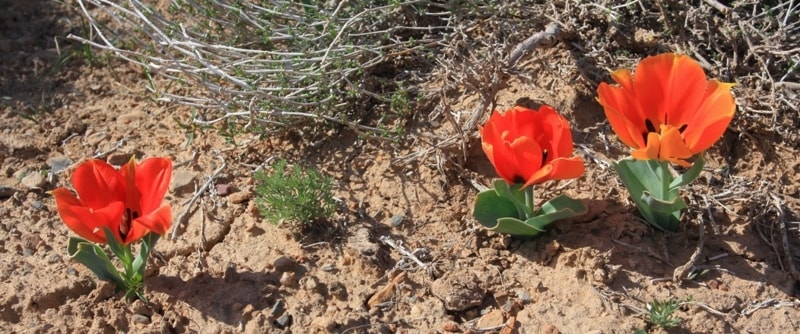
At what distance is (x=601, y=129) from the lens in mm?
3598

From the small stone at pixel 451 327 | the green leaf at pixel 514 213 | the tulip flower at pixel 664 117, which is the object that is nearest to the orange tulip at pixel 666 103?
the tulip flower at pixel 664 117

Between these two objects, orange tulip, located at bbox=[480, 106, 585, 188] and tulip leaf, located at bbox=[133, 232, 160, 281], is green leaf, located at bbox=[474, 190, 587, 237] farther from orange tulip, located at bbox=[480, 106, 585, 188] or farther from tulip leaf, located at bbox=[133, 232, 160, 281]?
tulip leaf, located at bbox=[133, 232, 160, 281]

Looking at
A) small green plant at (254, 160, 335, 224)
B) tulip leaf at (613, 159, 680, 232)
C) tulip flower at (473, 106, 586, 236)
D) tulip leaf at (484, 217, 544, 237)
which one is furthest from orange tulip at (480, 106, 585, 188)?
small green plant at (254, 160, 335, 224)

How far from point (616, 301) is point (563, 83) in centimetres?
101

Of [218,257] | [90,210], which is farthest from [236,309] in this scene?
[90,210]

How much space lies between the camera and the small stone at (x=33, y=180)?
365 centimetres

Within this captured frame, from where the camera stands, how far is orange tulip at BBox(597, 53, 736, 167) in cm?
280

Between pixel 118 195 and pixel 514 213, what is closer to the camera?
pixel 118 195

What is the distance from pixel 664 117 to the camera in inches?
116

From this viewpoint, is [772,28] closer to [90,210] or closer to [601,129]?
[601,129]

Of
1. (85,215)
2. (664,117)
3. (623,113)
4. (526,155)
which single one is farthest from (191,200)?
(664,117)

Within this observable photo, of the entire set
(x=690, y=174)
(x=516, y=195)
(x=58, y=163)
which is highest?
(x=690, y=174)

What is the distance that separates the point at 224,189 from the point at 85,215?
31.4 inches

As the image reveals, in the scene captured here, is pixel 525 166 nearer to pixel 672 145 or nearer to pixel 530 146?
pixel 530 146
